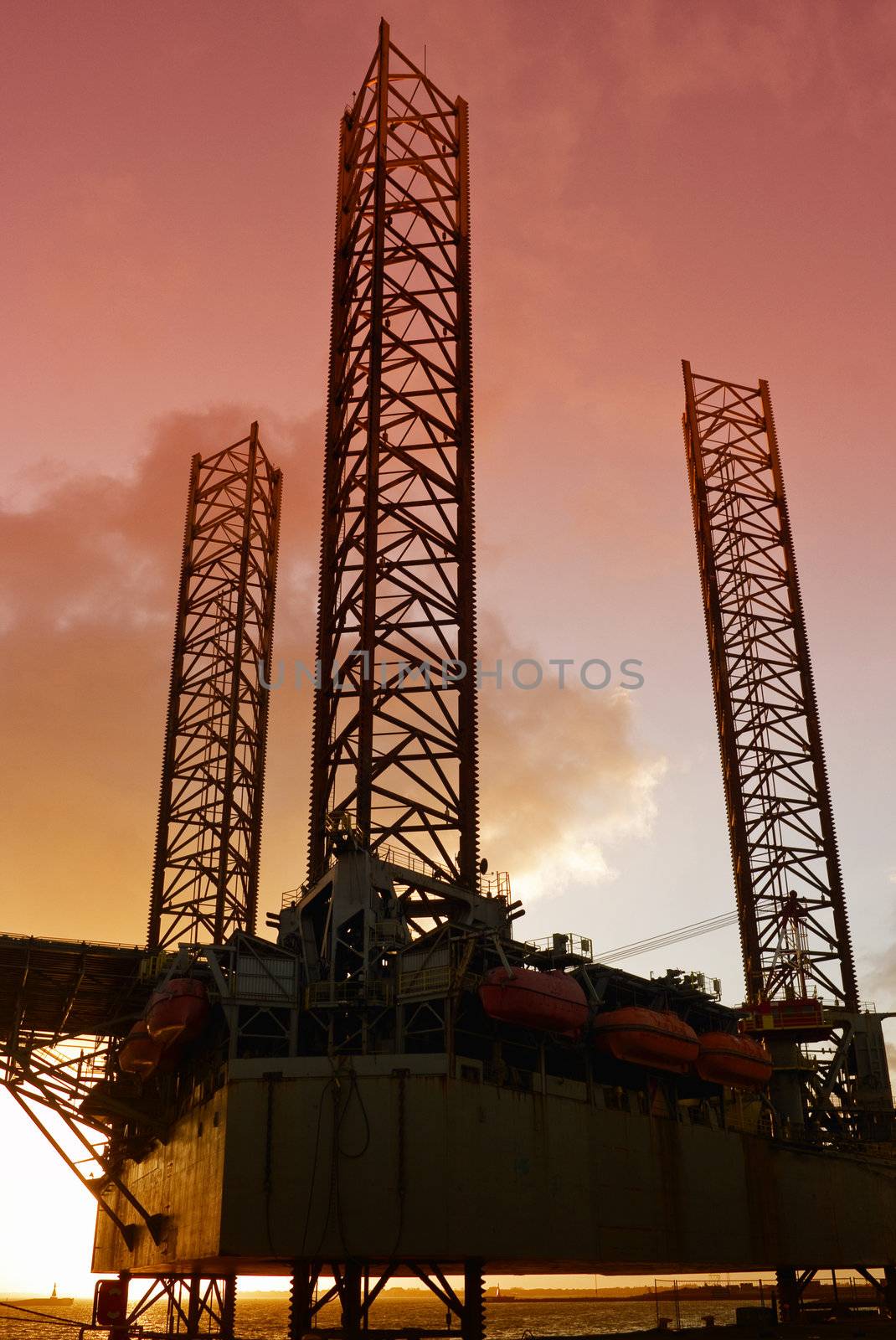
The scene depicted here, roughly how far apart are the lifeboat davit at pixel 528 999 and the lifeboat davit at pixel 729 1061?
31.5 ft

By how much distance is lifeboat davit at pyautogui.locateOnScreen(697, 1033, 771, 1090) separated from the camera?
46281 mm

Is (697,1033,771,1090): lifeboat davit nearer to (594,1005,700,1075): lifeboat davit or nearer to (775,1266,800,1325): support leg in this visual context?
(594,1005,700,1075): lifeboat davit

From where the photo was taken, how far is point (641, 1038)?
41.7m

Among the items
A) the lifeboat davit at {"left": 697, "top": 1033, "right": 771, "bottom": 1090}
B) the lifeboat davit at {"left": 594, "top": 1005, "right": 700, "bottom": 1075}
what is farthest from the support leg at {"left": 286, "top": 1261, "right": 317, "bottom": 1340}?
the lifeboat davit at {"left": 697, "top": 1033, "right": 771, "bottom": 1090}

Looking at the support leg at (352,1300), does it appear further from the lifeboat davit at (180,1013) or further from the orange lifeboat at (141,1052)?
the orange lifeboat at (141,1052)

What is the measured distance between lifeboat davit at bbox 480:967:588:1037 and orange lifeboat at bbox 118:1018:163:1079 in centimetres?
1115

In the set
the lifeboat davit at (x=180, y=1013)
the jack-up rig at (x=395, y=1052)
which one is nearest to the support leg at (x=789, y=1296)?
the jack-up rig at (x=395, y=1052)

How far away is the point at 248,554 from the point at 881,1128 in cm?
4391

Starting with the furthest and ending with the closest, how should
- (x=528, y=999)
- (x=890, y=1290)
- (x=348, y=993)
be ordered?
(x=890, y=1290) < (x=348, y=993) < (x=528, y=999)

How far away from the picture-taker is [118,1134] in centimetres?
4881

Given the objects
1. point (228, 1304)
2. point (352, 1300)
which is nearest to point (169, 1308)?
point (228, 1304)

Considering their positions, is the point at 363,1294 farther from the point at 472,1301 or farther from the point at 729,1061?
the point at 729,1061

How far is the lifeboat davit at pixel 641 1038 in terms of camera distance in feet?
137

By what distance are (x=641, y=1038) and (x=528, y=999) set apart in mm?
5959
